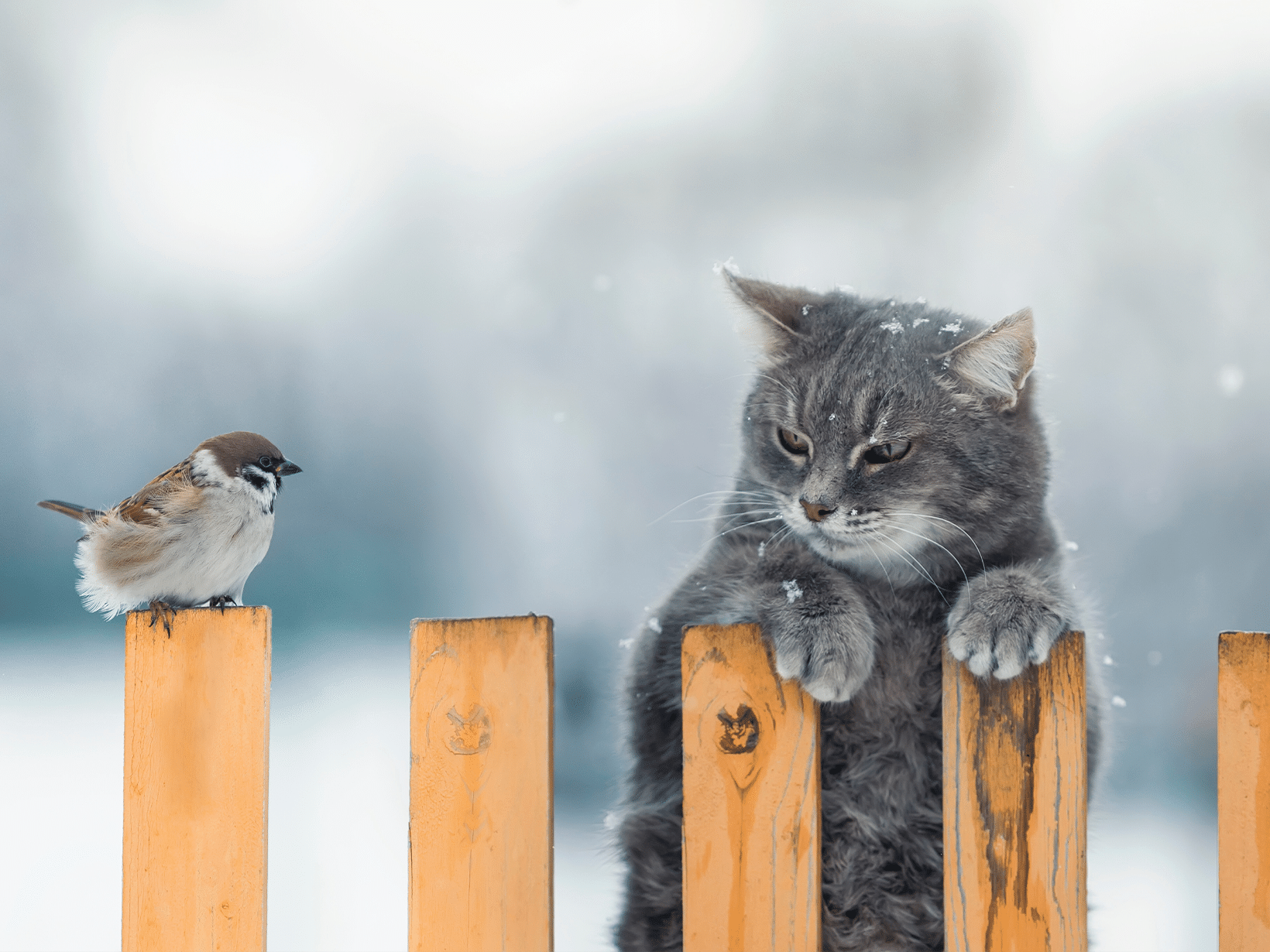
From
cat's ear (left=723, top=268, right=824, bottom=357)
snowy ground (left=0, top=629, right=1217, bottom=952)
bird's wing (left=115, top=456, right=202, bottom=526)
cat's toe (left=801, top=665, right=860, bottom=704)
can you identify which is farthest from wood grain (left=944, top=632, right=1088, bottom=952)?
bird's wing (left=115, top=456, right=202, bottom=526)

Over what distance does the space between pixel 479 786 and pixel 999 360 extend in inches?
32.4

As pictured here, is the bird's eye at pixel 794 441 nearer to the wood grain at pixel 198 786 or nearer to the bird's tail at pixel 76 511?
the wood grain at pixel 198 786

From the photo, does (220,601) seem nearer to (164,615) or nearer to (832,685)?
(164,615)

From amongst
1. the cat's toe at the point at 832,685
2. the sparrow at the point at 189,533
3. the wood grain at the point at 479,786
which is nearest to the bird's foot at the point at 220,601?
the sparrow at the point at 189,533

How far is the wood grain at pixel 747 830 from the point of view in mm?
861

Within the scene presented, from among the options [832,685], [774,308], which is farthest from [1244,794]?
[774,308]

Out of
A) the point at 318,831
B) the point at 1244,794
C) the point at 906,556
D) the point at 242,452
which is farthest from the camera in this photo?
the point at 318,831

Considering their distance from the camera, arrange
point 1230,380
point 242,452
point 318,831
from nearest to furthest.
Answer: point 242,452, point 318,831, point 1230,380

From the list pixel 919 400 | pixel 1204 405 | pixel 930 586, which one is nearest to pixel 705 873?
pixel 930 586

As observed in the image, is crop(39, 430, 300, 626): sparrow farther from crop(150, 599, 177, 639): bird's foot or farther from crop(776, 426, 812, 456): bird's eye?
crop(776, 426, 812, 456): bird's eye

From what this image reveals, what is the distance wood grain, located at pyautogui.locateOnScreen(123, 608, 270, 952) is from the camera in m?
0.84

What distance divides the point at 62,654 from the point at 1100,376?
201 cm

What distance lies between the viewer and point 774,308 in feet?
4.39

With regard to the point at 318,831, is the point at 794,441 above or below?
above
